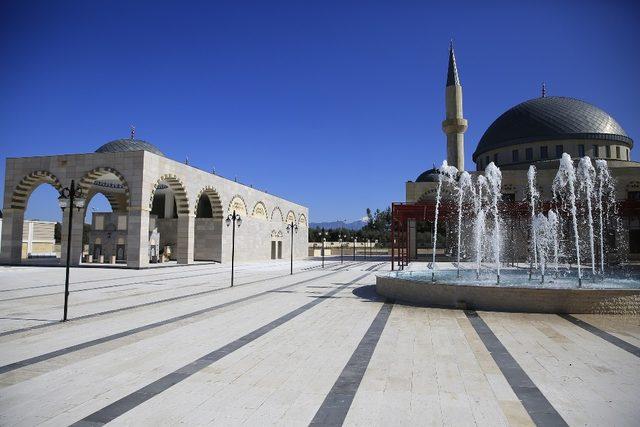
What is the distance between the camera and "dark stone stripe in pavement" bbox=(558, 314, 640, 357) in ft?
22.6

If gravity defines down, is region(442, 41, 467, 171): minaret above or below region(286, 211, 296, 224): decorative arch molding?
above

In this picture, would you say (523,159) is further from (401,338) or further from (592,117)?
(401,338)

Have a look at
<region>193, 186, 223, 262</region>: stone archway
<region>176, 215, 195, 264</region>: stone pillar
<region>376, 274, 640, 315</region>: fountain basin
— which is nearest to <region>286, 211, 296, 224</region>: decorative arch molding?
<region>193, 186, 223, 262</region>: stone archway

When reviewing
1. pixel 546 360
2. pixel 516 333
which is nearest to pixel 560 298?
pixel 516 333

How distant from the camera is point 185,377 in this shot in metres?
5.50

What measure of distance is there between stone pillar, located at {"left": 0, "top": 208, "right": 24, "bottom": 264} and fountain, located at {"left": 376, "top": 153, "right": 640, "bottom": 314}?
25824 millimetres

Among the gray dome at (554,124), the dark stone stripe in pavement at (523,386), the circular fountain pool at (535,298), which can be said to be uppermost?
the gray dome at (554,124)

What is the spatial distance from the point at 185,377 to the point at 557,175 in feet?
117

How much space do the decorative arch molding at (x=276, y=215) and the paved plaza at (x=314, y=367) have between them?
32.9 m

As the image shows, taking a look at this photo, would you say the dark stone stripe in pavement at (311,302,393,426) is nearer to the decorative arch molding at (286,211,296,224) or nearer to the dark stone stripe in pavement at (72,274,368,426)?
the dark stone stripe in pavement at (72,274,368,426)

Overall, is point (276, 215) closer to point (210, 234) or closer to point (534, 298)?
point (210, 234)

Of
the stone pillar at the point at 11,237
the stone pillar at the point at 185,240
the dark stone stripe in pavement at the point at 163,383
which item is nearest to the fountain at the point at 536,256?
the dark stone stripe in pavement at the point at 163,383

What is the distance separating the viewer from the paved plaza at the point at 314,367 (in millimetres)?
4371

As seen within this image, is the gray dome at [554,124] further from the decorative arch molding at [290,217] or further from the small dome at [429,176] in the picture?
the decorative arch molding at [290,217]
